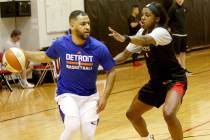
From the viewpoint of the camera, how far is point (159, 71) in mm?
5992

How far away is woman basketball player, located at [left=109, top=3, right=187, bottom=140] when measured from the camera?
5781mm

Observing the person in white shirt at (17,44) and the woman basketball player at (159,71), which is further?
the person in white shirt at (17,44)

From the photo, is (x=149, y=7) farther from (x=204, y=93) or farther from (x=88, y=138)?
(x=204, y=93)

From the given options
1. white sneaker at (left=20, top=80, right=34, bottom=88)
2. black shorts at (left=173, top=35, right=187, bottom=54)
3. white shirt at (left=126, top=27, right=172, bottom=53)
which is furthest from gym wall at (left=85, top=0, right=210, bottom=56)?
white shirt at (left=126, top=27, right=172, bottom=53)

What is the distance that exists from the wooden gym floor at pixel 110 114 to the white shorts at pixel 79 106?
7.06 feet

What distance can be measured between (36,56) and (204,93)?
621 cm

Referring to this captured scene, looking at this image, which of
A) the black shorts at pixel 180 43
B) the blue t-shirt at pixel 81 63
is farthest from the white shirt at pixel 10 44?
the blue t-shirt at pixel 81 63

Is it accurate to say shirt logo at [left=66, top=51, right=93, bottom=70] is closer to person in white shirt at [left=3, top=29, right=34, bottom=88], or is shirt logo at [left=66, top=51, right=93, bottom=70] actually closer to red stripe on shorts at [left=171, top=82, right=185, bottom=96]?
red stripe on shorts at [left=171, top=82, right=185, bottom=96]

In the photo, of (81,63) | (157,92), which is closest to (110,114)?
(157,92)

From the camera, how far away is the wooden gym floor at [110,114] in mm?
7641

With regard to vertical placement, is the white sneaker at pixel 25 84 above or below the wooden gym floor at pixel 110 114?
below

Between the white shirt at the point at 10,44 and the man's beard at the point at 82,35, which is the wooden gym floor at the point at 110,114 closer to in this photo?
the white shirt at the point at 10,44

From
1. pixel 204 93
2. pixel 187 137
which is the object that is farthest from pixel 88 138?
pixel 204 93

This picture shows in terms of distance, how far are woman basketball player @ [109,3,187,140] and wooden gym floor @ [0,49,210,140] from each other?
1.30 meters
